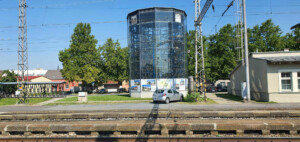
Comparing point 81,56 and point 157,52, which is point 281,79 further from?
point 81,56

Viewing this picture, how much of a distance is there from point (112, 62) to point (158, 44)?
85.1 ft

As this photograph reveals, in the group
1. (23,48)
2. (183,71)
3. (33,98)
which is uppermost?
(23,48)

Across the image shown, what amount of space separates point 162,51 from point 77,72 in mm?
24023

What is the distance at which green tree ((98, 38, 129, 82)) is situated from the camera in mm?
54594

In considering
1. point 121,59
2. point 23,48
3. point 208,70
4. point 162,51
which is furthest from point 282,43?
point 23,48

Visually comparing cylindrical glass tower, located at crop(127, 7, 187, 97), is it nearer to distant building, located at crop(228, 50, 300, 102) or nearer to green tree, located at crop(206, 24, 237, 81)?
distant building, located at crop(228, 50, 300, 102)

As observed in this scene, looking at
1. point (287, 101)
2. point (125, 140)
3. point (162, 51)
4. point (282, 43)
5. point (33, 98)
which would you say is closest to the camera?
point (125, 140)

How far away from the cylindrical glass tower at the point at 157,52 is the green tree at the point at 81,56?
748 inches

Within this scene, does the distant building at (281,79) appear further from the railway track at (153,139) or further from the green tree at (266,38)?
the green tree at (266,38)

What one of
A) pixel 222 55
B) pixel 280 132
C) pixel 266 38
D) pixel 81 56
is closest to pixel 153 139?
pixel 280 132

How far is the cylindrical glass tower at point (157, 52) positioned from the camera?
3047cm

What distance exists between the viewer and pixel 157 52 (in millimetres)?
30672

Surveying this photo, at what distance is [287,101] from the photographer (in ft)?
64.1

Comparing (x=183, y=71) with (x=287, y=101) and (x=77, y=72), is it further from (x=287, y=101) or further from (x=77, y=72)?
(x=77, y=72)
